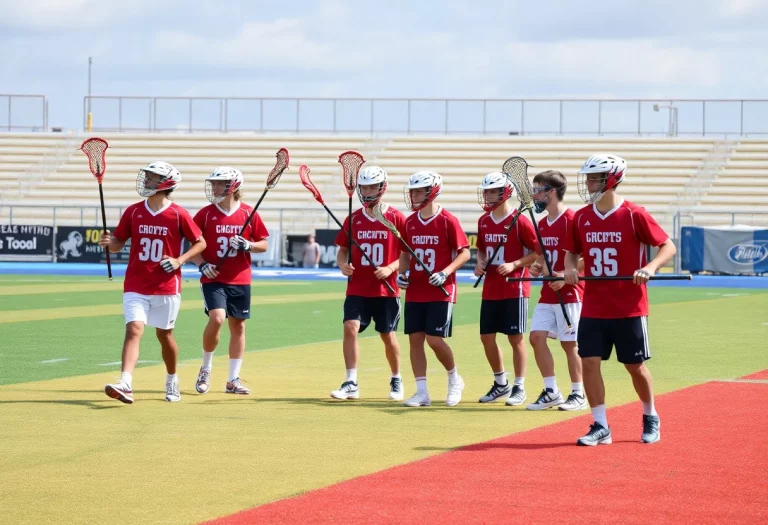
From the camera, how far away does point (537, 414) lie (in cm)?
1019

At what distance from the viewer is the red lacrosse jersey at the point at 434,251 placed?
Result: 10711mm

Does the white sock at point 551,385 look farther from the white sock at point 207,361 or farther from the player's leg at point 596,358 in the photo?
the white sock at point 207,361

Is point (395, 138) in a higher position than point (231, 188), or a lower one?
higher

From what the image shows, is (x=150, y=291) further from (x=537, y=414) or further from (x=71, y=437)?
(x=537, y=414)

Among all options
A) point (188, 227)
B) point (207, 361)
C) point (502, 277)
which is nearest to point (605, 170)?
point (502, 277)

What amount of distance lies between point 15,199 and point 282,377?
126 ft

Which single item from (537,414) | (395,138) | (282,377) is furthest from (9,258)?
(537,414)

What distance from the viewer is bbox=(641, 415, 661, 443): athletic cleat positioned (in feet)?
28.1

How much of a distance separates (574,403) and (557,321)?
27.2 inches

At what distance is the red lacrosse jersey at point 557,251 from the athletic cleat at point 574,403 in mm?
789

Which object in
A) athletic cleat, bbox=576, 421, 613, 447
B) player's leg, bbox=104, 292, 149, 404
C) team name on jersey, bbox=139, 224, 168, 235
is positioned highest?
team name on jersey, bbox=139, 224, 168, 235

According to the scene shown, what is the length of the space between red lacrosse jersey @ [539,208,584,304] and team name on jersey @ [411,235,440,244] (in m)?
0.89

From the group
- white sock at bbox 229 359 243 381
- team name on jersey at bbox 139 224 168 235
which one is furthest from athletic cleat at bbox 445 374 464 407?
team name on jersey at bbox 139 224 168 235

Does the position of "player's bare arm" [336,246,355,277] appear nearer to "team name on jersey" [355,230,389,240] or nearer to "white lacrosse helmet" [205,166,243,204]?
"team name on jersey" [355,230,389,240]
